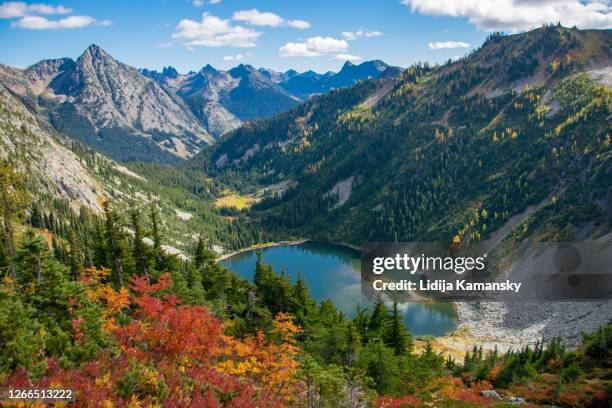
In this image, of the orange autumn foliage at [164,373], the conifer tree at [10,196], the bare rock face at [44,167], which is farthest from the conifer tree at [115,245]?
the bare rock face at [44,167]

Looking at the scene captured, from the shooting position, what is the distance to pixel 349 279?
150875 mm

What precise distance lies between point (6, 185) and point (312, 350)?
37368 millimetres

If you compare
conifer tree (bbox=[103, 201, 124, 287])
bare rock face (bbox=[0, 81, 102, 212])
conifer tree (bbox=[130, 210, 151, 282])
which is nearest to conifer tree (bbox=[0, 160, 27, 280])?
conifer tree (bbox=[103, 201, 124, 287])

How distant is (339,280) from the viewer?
15000cm

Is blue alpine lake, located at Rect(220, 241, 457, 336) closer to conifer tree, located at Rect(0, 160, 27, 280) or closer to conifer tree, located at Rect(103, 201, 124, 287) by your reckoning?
conifer tree, located at Rect(103, 201, 124, 287)

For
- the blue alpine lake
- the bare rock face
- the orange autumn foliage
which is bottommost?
the blue alpine lake

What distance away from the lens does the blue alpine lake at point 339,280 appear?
111375mm

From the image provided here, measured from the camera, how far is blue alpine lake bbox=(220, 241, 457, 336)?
365ft

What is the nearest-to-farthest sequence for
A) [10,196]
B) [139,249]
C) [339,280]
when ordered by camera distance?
Answer: [10,196] → [139,249] → [339,280]

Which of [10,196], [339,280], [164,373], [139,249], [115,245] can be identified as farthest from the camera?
[339,280]

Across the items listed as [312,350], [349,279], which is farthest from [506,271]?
[312,350]

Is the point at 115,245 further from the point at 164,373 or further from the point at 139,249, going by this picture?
the point at 164,373

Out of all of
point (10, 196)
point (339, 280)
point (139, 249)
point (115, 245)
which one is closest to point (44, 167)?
point (339, 280)

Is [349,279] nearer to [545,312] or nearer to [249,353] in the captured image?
[545,312]
